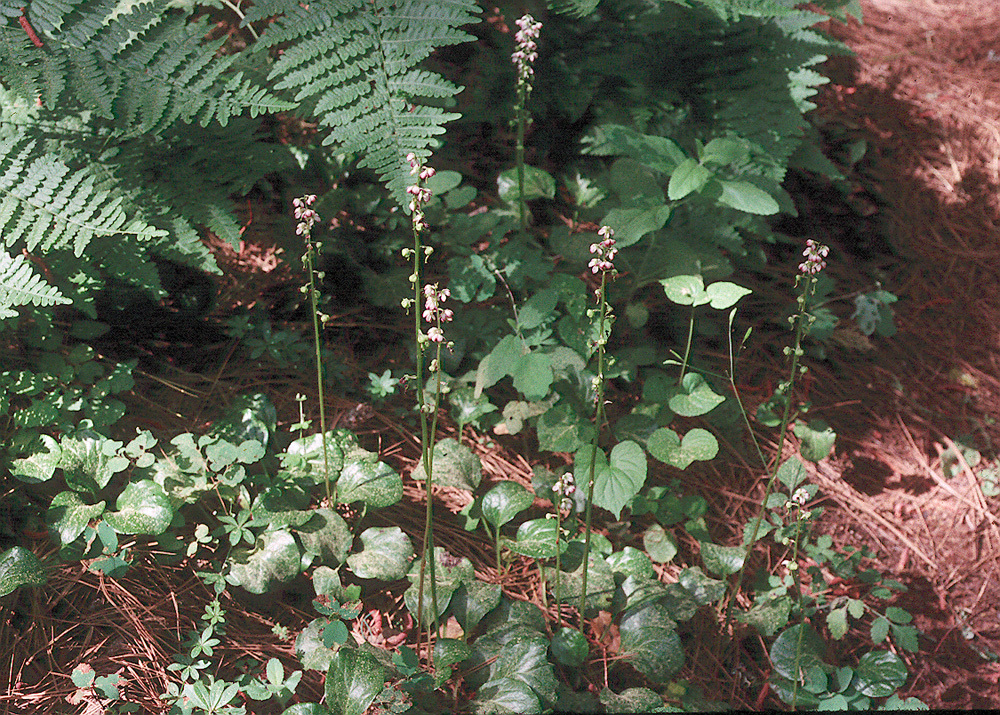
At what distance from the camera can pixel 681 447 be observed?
2.15 m

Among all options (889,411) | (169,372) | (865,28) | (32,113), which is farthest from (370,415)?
(865,28)

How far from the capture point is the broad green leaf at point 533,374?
2027 mm

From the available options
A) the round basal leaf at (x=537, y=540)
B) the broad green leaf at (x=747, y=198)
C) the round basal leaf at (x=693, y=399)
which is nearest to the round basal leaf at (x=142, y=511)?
the round basal leaf at (x=537, y=540)

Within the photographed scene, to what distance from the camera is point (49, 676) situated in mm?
1636

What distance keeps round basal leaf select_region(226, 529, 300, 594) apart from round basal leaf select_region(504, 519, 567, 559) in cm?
55

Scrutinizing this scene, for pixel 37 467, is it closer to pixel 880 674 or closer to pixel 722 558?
pixel 722 558

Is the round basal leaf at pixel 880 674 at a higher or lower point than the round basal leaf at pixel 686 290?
lower

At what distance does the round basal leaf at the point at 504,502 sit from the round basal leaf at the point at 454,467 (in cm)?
10

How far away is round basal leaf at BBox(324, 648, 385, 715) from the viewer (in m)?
1.52

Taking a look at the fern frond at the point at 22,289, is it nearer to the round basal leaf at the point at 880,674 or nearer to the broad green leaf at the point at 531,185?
the broad green leaf at the point at 531,185

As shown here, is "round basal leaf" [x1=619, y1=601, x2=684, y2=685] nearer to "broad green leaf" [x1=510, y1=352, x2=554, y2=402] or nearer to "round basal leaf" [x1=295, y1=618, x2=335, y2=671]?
"broad green leaf" [x1=510, y1=352, x2=554, y2=402]

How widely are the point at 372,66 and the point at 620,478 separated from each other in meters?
1.31

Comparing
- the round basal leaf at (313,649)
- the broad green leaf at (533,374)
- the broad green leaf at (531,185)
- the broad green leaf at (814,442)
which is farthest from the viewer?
the broad green leaf at (531,185)

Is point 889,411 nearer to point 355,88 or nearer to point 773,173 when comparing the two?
point 773,173
